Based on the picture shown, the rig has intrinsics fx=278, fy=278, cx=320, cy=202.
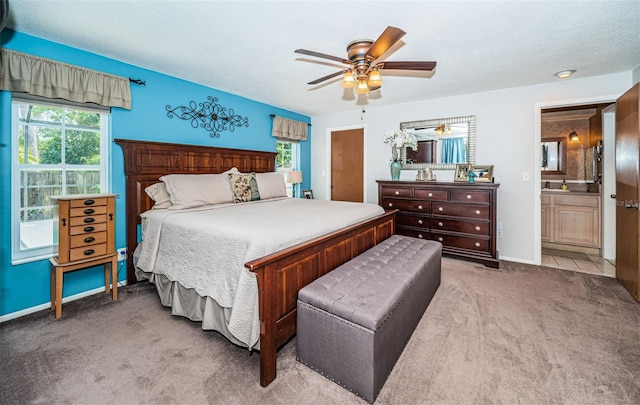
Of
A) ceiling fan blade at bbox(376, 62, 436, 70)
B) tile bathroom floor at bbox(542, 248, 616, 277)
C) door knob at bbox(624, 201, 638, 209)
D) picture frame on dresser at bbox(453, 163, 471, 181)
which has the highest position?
ceiling fan blade at bbox(376, 62, 436, 70)

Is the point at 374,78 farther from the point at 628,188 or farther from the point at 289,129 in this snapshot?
the point at 289,129

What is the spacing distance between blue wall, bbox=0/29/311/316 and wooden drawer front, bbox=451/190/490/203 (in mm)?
3196

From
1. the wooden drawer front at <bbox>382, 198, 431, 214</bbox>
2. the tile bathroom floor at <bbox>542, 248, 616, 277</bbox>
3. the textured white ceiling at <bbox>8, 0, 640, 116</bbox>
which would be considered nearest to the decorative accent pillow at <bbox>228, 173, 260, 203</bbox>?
the textured white ceiling at <bbox>8, 0, 640, 116</bbox>

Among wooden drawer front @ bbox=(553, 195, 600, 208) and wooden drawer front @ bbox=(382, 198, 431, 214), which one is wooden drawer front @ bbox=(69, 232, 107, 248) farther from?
wooden drawer front @ bbox=(553, 195, 600, 208)

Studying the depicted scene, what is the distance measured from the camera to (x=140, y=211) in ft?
10.3

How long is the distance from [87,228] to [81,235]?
7 cm

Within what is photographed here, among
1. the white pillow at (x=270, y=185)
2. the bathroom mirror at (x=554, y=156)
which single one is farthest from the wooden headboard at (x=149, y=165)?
the bathroom mirror at (x=554, y=156)

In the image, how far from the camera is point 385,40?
192cm

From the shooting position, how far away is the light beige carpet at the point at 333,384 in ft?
5.11

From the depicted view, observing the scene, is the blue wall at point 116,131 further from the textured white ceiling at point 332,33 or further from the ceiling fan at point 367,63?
the ceiling fan at point 367,63

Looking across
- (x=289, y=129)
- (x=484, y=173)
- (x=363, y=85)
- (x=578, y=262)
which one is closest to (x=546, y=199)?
(x=578, y=262)

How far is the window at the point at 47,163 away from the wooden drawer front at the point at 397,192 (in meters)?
3.64

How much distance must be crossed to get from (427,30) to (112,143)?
331 centimetres

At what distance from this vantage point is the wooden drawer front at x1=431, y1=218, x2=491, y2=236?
366 centimetres
